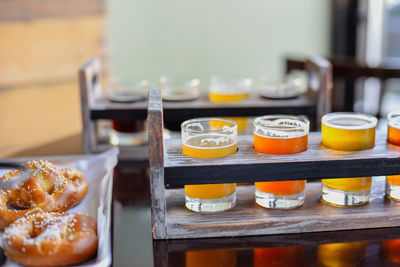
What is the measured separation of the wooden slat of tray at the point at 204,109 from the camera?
1492mm

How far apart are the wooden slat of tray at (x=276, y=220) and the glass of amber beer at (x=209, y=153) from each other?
20 mm

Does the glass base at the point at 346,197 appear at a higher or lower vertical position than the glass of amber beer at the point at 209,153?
lower

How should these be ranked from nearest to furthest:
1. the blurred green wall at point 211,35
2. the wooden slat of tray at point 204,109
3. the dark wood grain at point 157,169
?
the dark wood grain at point 157,169 → the wooden slat of tray at point 204,109 → the blurred green wall at point 211,35

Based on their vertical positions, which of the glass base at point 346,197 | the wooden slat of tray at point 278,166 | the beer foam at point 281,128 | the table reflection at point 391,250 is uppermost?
the beer foam at point 281,128

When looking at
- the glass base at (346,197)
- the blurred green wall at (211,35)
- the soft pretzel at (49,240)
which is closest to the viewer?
the soft pretzel at (49,240)

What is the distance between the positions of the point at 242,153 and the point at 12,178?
532 millimetres

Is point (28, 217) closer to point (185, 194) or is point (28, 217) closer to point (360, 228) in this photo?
point (185, 194)

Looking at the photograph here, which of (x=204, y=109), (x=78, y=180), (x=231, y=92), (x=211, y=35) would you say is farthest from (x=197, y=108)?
(x=211, y=35)

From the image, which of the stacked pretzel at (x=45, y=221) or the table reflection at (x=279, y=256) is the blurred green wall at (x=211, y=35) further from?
the table reflection at (x=279, y=256)

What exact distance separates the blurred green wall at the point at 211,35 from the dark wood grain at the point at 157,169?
256cm

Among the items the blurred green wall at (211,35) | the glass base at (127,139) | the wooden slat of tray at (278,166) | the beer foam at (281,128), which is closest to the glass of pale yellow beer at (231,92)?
the glass base at (127,139)

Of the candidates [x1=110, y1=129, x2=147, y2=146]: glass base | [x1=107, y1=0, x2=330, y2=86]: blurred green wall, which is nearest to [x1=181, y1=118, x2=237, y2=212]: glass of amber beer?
[x1=110, y1=129, x2=147, y2=146]: glass base

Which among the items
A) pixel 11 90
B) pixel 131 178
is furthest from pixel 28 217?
pixel 11 90

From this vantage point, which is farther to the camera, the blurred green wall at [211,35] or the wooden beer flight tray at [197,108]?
the blurred green wall at [211,35]
